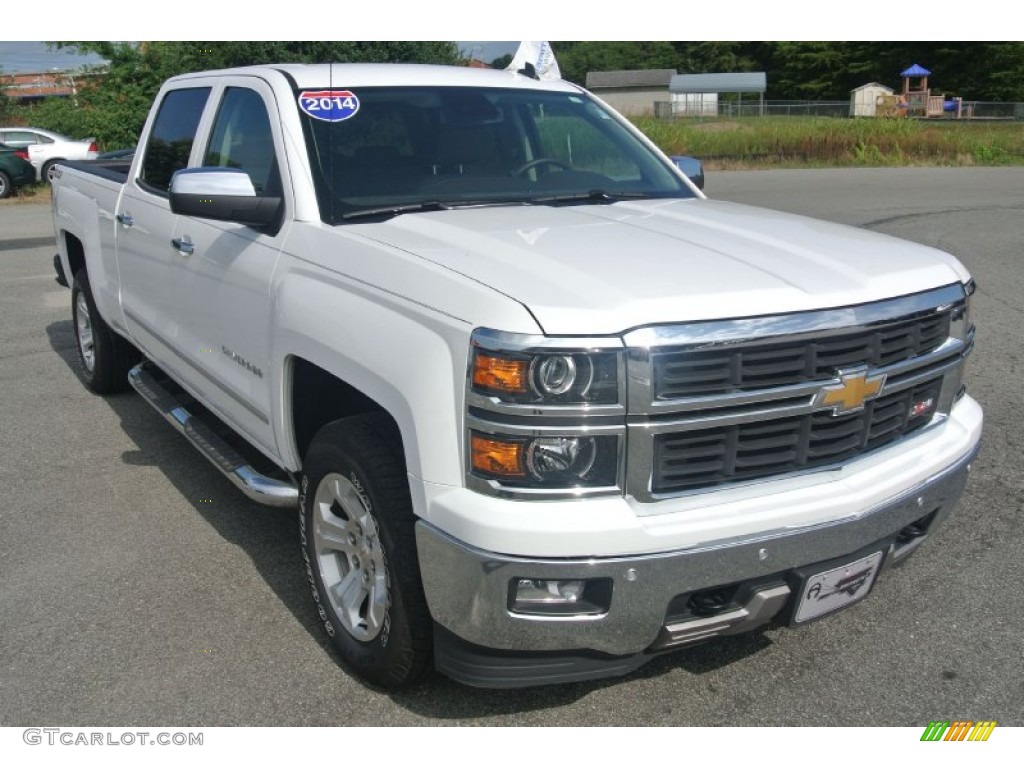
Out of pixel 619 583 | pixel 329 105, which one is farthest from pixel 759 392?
pixel 329 105

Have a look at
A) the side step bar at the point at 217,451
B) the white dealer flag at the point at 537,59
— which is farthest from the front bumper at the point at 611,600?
the white dealer flag at the point at 537,59

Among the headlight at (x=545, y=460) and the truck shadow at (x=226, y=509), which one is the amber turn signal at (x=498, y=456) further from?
the truck shadow at (x=226, y=509)

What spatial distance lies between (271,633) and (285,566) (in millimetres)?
568

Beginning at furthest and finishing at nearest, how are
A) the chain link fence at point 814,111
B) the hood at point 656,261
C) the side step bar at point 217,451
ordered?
the chain link fence at point 814,111, the side step bar at point 217,451, the hood at point 656,261

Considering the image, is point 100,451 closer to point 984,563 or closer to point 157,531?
point 157,531

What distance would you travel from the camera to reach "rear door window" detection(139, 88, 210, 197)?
15.9 feet

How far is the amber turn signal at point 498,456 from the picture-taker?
8.48 ft

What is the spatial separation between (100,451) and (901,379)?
437 centimetres

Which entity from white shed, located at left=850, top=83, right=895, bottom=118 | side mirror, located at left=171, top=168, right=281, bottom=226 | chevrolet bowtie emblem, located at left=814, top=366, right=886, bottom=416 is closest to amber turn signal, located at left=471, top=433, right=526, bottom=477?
chevrolet bowtie emblem, located at left=814, top=366, right=886, bottom=416

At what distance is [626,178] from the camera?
441 cm

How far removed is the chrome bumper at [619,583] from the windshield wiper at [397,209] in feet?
4.42

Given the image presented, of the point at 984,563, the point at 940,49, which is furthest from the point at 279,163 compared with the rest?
the point at 940,49

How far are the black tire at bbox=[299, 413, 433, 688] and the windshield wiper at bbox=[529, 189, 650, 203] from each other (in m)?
1.33

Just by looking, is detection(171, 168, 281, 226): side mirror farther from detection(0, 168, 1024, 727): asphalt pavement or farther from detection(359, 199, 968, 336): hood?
detection(0, 168, 1024, 727): asphalt pavement
